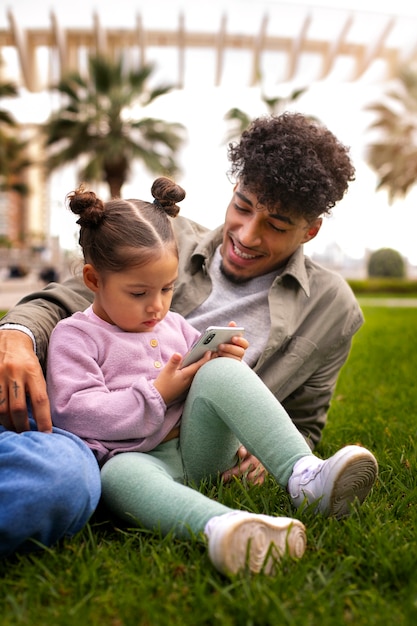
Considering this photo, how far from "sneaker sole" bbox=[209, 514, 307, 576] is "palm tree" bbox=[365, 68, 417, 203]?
33189 millimetres

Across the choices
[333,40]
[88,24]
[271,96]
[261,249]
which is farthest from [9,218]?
[261,249]

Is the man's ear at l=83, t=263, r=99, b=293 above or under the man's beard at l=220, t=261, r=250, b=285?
above

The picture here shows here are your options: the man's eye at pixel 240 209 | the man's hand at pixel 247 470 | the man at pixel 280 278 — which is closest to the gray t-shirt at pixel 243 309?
the man at pixel 280 278

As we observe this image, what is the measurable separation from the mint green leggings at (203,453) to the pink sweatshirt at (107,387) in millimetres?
77

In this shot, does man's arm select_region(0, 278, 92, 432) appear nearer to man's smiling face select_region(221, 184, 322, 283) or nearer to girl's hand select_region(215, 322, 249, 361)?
girl's hand select_region(215, 322, 249, 361)

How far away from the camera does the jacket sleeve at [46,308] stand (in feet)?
8.04

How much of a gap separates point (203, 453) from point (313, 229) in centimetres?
122

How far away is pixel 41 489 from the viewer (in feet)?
6.08

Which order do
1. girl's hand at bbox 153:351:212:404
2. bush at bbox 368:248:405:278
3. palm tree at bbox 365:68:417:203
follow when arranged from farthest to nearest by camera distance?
palm tree at bbox 365:68:417:203 < bush at bbox 368:248:405:278 < girl's hand at bbox 153:351:212:404

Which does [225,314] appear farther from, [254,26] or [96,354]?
[254,26]

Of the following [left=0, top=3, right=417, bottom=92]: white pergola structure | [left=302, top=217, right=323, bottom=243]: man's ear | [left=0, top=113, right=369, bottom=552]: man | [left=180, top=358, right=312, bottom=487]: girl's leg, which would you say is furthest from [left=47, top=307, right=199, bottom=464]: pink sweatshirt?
[left=0, top=3, right=417, bottom=92]: white pergola structure

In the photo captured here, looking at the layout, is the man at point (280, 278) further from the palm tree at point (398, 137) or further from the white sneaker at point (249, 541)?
the palm tree at point (398, 137)

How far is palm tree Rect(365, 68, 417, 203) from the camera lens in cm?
3350

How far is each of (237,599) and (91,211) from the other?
1266 mm
